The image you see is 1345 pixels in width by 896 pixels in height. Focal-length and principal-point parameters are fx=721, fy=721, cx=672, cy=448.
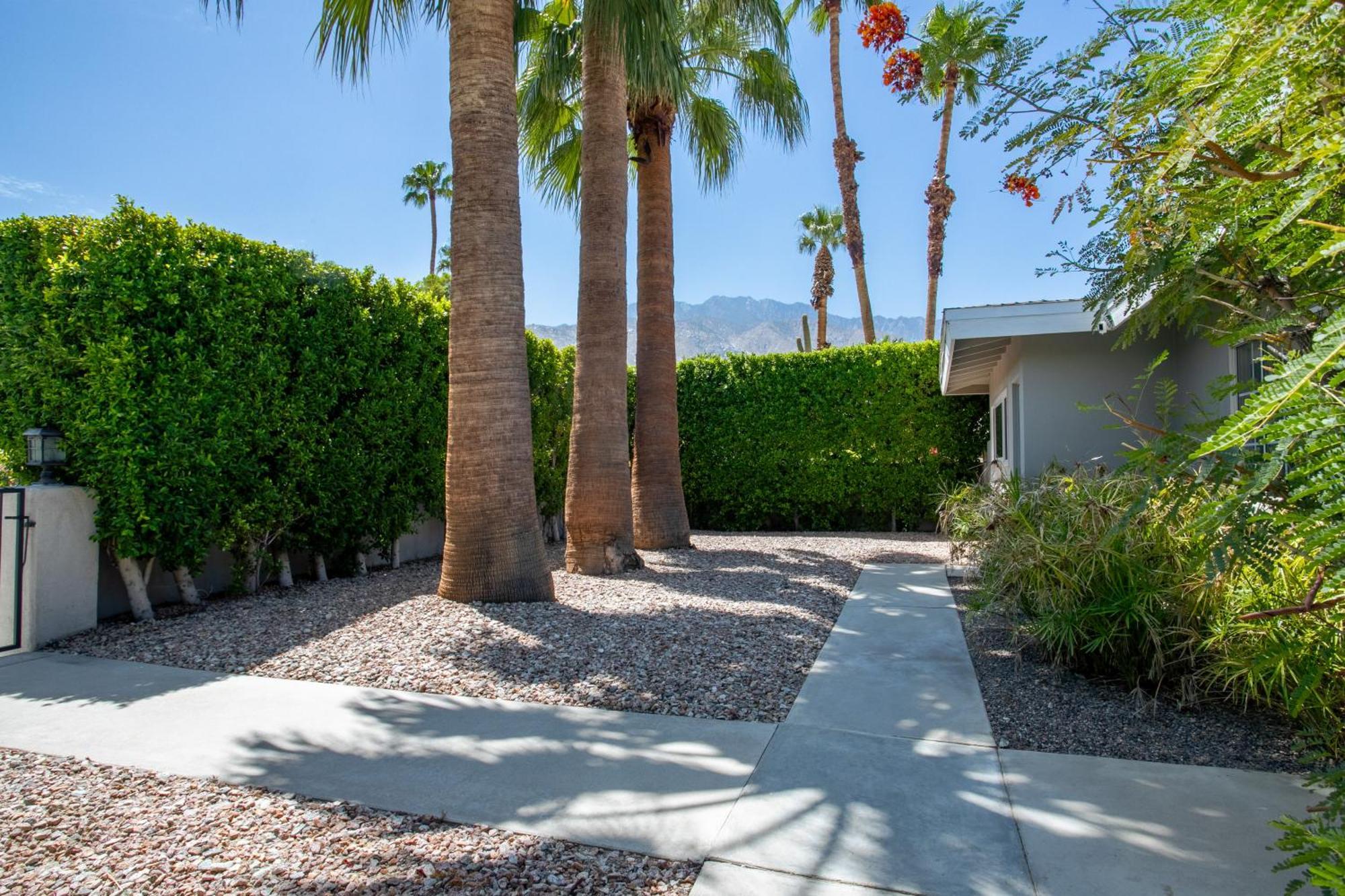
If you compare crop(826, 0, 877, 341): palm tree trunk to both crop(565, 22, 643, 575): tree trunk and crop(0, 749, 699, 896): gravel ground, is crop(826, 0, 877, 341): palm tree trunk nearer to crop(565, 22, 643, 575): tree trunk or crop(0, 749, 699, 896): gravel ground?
crop(565, 22, 643, 575): tree trunk

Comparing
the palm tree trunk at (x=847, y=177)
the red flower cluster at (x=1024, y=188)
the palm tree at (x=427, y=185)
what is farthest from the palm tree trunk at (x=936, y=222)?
the palm tree at (x=427, y=185)

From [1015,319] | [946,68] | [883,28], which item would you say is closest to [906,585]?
[1015,319]

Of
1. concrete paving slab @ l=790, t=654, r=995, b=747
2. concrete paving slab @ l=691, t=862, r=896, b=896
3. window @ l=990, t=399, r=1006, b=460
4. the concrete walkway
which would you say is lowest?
concrete paving slab @ l=691, t=862, r=896, b=896

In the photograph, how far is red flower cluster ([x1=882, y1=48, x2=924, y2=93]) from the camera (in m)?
4.05

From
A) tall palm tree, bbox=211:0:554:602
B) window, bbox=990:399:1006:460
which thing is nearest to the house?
window, bbox=990:399:1006:460

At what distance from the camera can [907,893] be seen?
248cm

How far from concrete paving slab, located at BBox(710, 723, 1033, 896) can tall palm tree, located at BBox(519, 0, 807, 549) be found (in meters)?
7.28

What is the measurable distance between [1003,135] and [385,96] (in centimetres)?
674

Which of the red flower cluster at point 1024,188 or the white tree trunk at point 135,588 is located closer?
the red flower cluster at point 1024,188

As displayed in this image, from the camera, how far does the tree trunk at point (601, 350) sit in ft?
29.3

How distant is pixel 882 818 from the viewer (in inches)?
118

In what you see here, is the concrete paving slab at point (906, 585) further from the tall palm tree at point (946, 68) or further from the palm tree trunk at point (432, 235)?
the palm tree trunk at point (432, 235)

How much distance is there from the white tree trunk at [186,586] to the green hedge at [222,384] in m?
0.19

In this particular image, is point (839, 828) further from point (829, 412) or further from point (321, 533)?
point (829, 412)
